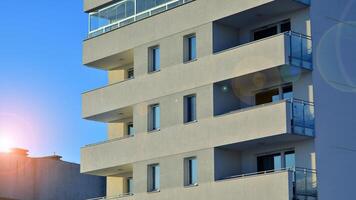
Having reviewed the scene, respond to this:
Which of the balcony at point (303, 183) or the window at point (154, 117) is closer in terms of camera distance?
the balcony at point (303, 183)

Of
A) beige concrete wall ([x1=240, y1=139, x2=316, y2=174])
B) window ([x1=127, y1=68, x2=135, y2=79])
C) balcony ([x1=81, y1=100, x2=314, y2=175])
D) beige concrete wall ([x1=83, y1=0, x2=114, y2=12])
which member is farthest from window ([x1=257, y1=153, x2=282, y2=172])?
beige concrete wall ([x1=83, y1=0, x2=114, y2=12])

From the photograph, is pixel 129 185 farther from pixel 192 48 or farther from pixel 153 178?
pixel 192 48

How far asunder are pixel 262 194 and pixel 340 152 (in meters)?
3.90

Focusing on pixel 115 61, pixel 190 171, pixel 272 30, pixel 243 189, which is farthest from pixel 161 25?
pixel 243 189

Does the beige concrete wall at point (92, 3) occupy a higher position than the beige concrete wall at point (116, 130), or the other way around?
the beige concrete wall at point (92, 3)

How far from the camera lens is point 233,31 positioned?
130 ft

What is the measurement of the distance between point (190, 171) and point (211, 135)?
2.31 m

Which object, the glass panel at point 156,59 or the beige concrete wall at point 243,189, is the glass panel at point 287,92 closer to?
the beige concrete wall at point 243,189

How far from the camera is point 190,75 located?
3959 cm

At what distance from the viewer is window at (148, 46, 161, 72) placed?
42.2m

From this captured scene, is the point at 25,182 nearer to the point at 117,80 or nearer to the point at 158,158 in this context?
the point at 117,80

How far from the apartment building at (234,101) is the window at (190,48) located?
5 cm

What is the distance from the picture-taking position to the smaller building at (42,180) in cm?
6481

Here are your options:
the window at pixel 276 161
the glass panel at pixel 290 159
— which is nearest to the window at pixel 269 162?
the window at pixel 276 161
